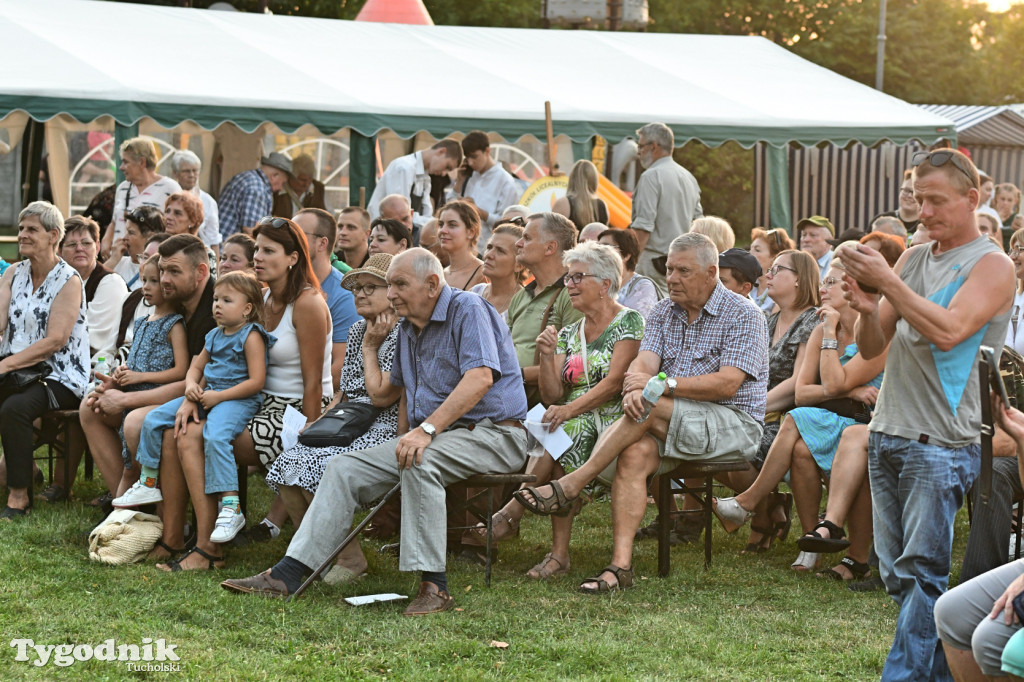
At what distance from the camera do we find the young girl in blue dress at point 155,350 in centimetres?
619

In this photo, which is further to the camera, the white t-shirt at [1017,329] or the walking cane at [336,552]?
the white t-shirt at [1017,329]

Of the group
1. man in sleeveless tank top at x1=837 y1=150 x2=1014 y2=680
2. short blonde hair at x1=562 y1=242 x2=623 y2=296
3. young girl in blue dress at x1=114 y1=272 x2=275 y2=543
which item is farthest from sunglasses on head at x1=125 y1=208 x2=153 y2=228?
man in sleeveless tank top at x1=837 y1=150 x2=1014 y2=680

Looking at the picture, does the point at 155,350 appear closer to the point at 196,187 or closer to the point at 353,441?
the point at 353,441

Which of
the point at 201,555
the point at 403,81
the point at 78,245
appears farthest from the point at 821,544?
the point at 403,81

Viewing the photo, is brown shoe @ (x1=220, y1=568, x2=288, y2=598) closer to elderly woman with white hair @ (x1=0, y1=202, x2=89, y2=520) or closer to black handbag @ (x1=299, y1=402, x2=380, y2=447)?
black handbag @ (x1=299, y1=402, x2=380, y2=447)

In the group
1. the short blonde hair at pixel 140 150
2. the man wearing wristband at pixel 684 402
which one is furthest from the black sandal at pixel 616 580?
the short blonde hair at pixel 140 150

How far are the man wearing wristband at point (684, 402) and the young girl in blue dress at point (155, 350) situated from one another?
6.43 feet

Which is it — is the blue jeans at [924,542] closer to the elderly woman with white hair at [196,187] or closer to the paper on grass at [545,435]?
the paper on grass at [545,435]

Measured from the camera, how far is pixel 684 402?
550 centimetres

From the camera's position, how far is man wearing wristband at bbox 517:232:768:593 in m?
5.44

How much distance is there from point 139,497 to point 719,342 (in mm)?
2718

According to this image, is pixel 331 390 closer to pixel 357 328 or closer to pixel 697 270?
pixel 357 328

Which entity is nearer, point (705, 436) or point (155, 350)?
point (705, 436)

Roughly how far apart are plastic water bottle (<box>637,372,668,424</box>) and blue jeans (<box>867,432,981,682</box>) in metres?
1.55
